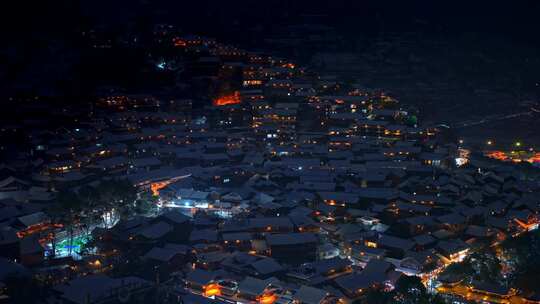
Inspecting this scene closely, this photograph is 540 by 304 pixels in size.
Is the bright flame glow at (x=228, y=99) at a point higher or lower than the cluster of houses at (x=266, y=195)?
higher

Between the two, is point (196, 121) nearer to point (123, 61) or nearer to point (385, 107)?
point (123, 61)

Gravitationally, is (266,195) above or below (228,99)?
below

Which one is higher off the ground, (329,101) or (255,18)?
(255,18)

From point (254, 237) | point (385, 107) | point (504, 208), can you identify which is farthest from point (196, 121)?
point (504, 208)

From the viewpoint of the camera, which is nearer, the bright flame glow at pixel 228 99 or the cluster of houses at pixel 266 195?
the cluster of houses at pixel 266 195

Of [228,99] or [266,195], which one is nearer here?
[266,195]

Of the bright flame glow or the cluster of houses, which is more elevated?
Result: the bright flame glow

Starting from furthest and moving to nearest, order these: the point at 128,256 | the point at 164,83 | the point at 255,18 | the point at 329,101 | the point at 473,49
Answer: the point at 473,49
the point at 255,18
the point at 164,83
the point at 329,101
the point at 128,256

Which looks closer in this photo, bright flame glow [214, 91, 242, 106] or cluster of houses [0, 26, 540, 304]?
cluster of houses [0, 26, 540, 304]
